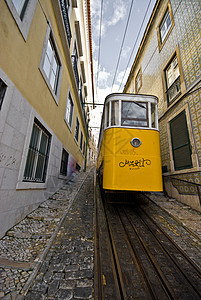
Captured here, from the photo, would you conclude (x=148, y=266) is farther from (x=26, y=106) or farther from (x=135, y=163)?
(x=26, y=106)

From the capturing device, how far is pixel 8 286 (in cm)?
158

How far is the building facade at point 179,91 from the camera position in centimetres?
500

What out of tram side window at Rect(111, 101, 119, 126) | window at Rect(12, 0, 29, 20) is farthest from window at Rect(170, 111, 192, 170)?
window at Rect(12, 0, 29, 20)

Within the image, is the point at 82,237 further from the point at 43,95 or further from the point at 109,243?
the point at 43,95

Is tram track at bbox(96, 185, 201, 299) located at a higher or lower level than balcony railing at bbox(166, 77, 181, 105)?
lower

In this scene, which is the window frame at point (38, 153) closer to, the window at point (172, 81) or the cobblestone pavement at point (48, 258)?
the cobblestone pavement at point (48, 258)

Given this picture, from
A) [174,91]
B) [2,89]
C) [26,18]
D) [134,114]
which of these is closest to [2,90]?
[2,89]

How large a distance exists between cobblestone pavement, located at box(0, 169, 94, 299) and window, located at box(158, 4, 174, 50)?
32.3ft

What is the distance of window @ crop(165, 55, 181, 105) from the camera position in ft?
20.8

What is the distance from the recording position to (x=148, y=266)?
2.13 m

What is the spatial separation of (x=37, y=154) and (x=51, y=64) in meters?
3.40

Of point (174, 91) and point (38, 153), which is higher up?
point (174, 91)

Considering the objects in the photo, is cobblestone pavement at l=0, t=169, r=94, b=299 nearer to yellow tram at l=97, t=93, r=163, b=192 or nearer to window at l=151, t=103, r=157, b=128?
yellow tram at l=97, t=93, r=163, b=192

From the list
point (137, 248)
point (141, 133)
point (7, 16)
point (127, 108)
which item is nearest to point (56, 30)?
point (7, 16)
